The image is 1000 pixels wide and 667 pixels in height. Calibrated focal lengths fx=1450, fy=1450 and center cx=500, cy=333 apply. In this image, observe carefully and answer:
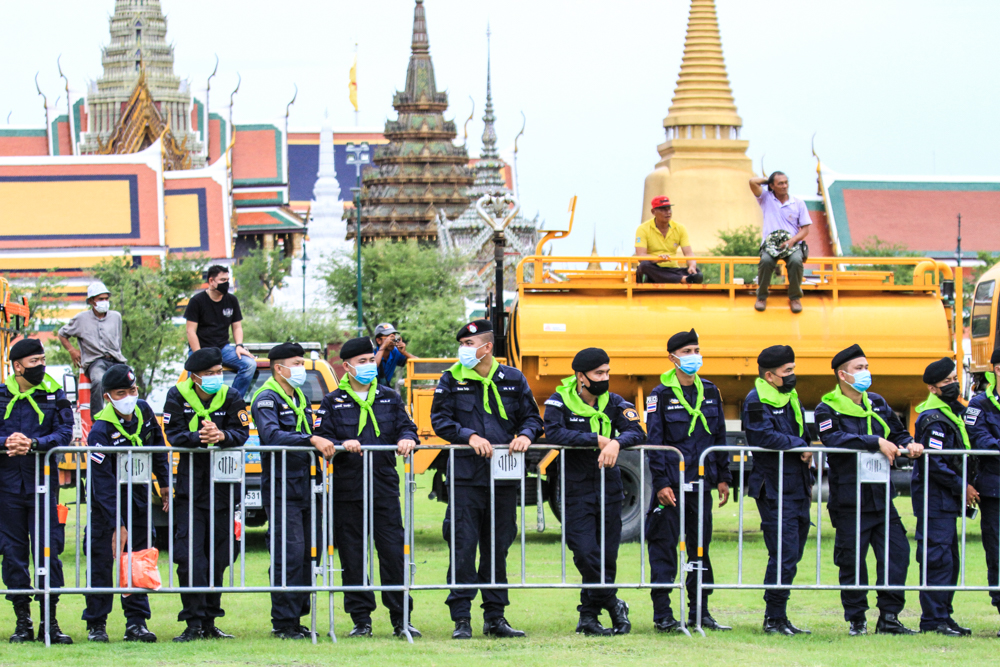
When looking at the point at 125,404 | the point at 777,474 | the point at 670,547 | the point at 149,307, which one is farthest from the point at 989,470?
the point at 149,307

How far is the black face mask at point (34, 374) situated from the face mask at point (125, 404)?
0.48 m

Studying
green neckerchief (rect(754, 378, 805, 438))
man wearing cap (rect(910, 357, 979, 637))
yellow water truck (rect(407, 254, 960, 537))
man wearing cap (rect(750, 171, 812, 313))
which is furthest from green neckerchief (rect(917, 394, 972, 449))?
yellow water truck (rect(407, 254, 960, 537))

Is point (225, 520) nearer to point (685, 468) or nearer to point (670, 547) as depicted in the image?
point (670, 547)

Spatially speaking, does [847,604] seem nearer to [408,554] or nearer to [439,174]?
[408,554]

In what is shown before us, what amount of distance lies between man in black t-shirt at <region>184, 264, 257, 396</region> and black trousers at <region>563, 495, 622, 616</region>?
4.08 metres

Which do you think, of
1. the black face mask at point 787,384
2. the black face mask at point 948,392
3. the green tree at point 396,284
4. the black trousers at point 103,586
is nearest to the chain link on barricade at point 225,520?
the black trousers at point 103,586

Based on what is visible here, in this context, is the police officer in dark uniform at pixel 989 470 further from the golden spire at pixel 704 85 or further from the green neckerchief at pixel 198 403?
the golden spire at pixel 704 85

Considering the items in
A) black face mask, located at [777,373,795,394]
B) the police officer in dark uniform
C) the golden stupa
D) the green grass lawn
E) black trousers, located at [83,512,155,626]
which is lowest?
the green grass lawn

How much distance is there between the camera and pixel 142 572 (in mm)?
8344

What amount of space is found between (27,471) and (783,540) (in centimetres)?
454

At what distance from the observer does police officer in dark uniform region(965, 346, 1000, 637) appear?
8.88 metres

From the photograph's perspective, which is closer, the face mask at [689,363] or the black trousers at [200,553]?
the black trousers at [200,553]

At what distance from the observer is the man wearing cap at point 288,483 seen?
8.56 metres

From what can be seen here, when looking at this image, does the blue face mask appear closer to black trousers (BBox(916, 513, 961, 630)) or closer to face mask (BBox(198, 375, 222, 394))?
black trousers (BBox(916, 513, 961, 630))
